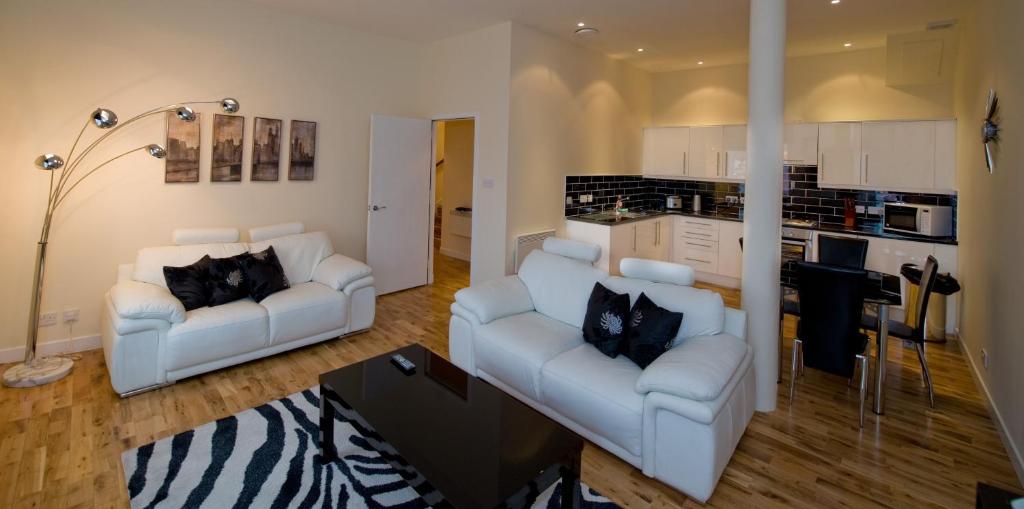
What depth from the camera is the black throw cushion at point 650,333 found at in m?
2.67

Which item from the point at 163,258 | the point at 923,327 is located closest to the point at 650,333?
the point at 923,327

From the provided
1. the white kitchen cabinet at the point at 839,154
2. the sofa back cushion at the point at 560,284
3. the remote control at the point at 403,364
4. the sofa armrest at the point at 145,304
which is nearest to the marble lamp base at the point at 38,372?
the sofa armrest at the point at 145,304

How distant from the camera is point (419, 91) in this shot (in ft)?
19.2

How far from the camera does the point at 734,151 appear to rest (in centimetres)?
626

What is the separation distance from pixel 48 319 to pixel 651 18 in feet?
18.6

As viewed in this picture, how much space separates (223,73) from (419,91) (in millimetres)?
2135

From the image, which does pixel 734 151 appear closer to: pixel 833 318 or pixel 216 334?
pixel 833 318

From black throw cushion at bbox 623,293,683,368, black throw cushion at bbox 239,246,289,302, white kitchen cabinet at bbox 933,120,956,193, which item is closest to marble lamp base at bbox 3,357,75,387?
black throw cushion at bbox 239,246,289,302

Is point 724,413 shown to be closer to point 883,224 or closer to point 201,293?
point 201,293

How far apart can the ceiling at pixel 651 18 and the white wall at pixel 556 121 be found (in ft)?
0.90

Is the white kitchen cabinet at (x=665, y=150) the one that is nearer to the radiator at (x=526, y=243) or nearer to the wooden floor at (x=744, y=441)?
the radiator at (x=526, y=243)

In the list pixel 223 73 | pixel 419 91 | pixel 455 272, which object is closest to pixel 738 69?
pixel 419 91

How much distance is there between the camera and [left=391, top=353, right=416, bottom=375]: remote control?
259 centimetres

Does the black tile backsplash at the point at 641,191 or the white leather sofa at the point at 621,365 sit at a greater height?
the black tile backsplash at the point at 641,191
